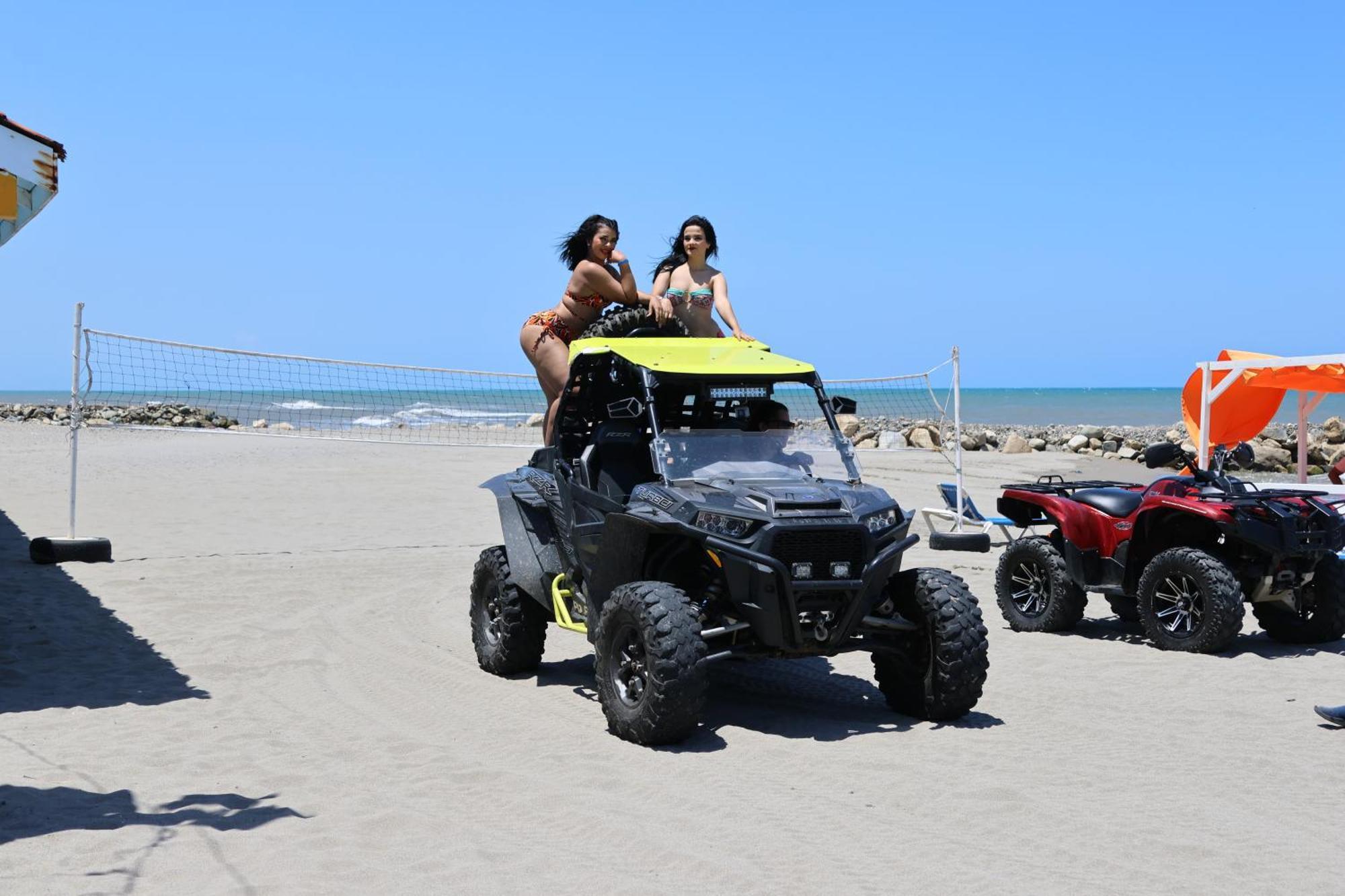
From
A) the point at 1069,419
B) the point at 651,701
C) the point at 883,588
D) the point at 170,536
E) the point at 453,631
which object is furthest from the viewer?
the point at 1069,419

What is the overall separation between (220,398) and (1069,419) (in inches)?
1676

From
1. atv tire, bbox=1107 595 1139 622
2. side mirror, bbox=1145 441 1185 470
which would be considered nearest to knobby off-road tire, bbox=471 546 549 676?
side mirror, bbox=1145 441 1185 470

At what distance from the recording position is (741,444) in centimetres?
786

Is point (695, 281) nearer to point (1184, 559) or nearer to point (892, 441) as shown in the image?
point (1184, 559)

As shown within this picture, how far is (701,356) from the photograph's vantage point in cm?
796

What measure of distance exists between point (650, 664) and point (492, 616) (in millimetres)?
2520

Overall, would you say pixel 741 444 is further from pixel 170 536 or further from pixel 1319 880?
pixel 170 536

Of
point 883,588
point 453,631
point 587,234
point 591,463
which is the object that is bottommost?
point 453,631

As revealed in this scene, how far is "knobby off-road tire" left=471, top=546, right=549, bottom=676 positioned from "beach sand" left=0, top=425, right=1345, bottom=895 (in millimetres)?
163

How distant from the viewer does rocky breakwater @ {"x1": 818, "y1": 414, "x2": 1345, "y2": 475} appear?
1249 inches

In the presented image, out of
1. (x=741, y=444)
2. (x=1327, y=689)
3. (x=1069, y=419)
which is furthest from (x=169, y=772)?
(x=1069, y=419)

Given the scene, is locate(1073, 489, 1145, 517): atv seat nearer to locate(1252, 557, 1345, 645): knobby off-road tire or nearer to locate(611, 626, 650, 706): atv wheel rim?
locate(1252, 557, 1345, 645): knobby off-road tire

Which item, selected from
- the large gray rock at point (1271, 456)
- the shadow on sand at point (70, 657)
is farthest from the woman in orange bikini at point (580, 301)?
the large gray rock at point (1271, 456)

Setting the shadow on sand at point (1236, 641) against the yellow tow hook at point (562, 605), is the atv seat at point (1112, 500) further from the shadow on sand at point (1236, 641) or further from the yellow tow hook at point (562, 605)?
the yellow tow hook at point (562, 605)
